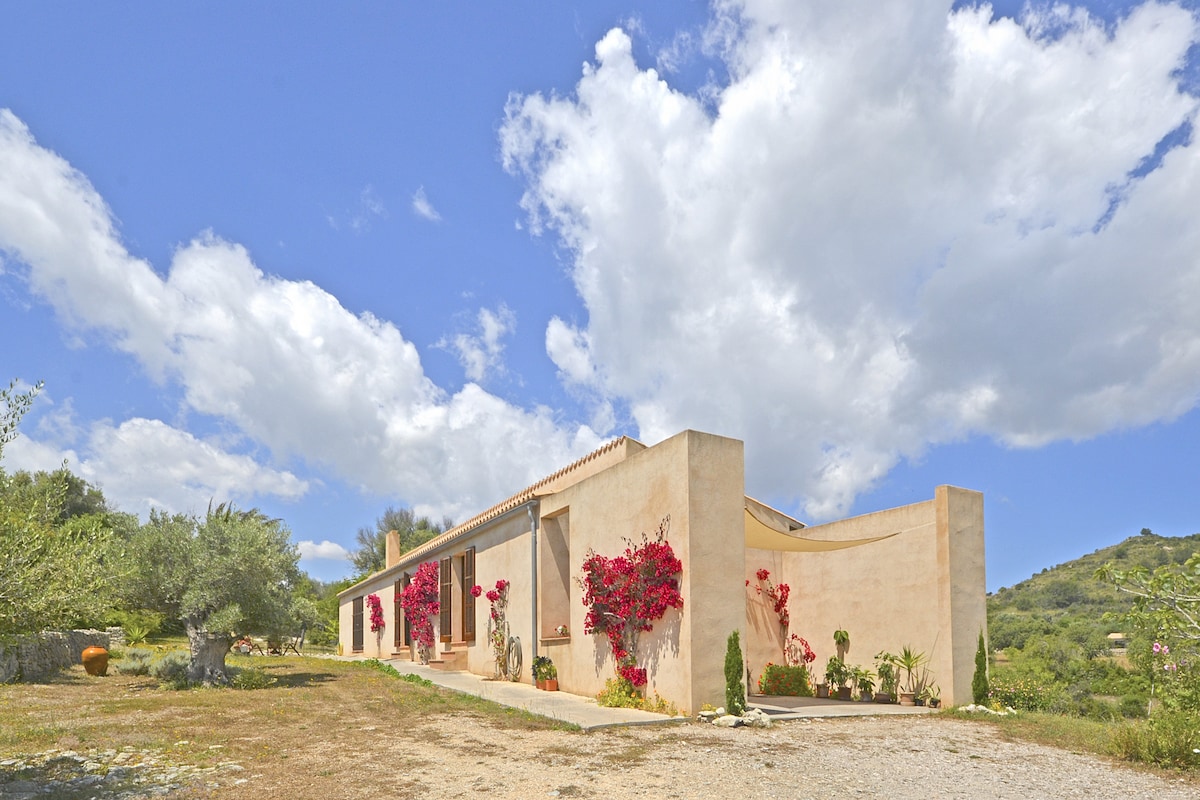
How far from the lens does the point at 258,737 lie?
29.1ft

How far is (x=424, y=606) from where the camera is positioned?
67.6 ft

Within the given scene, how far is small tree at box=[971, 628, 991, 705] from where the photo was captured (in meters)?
11.6

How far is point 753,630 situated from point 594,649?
345 cm

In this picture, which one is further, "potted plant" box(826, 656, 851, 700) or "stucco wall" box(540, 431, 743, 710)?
"potted plant" box(826, 656, 851, 700)

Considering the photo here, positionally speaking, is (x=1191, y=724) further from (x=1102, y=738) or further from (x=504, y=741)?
(x=504, y=741)

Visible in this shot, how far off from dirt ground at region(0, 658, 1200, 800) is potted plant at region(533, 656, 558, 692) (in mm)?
2392

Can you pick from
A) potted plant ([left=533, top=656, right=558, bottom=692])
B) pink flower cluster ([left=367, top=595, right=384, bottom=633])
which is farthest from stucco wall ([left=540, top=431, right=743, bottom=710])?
pink flower cluster ([left=367, top=595, right=384, bottom=633])

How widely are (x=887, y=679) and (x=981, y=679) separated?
4.55 ft

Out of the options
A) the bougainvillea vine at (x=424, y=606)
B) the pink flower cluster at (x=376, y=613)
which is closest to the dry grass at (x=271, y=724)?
the bougainvillea vine at (x=424, y=606)

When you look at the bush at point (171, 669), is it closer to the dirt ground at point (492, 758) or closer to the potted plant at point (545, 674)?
the dirt ground at point (492, 758)

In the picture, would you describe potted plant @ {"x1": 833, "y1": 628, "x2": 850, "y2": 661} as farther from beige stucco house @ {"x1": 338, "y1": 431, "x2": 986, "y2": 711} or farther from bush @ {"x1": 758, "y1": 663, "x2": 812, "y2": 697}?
bush @ {"x1": 758, "y1": 663, "x2": 812, "y2": 697}

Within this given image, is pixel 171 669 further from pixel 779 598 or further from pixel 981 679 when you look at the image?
pixel 981 679

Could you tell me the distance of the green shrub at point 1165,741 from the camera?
757 centimetres

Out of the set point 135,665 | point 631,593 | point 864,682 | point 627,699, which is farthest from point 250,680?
point 864,682
